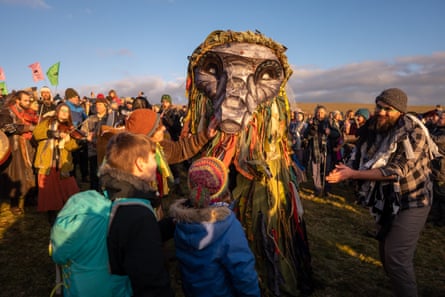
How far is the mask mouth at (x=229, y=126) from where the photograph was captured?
3.10 meters

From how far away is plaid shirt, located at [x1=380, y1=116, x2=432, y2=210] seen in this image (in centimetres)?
259

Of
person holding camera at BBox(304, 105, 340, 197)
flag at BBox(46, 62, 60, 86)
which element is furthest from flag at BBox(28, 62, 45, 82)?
person holding camera at BBox(304, 105, 340, 197)

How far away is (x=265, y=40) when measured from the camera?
3.14 meters

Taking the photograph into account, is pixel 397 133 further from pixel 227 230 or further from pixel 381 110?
pixel 227 230

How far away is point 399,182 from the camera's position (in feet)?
8.73

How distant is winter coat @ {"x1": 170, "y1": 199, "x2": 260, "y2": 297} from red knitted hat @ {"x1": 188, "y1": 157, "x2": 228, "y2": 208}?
76 millimetres

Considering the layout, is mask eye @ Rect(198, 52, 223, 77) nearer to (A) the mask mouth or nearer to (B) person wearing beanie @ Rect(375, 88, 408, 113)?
(A) the mask mouth

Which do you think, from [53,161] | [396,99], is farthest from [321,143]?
[53,161]

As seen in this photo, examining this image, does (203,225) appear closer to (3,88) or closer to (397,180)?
(397,180)

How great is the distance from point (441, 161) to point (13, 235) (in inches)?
296

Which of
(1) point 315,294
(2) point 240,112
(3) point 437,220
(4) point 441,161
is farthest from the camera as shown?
(3) point 437,220

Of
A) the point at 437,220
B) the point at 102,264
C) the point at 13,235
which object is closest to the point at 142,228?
the point at 102,264

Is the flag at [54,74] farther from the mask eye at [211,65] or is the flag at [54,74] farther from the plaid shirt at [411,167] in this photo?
the plaid shirt at [411,167]

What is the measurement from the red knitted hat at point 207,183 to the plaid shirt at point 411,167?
150 centimetres
